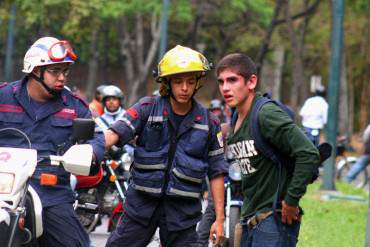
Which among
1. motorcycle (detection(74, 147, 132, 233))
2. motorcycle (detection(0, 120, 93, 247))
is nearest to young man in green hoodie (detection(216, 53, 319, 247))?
motorcycle (detection(0, 120, 93, 247))

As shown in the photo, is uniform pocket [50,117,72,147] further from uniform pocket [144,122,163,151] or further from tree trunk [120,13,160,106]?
tree trunk [120,13,160,106]

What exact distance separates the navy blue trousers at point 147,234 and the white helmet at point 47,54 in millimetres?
1148

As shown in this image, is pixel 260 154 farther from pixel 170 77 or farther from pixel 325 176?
pixel 325 176

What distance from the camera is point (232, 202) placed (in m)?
9.54

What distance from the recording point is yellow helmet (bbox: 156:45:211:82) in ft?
21.7

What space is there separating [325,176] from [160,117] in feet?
38.1

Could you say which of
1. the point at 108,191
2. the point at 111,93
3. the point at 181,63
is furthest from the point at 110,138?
the point at 111,93

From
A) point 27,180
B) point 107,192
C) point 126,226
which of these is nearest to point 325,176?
point 107,192

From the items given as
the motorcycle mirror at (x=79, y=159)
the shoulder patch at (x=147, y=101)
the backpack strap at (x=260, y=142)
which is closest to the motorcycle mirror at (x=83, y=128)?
A: the motorcycle mirror at (x=79, y=159)

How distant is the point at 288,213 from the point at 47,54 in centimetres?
182

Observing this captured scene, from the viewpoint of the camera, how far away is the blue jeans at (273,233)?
6191 millimetres

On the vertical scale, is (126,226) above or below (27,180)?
below

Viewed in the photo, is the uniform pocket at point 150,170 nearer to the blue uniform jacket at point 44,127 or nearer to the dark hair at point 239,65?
the blue uniform jacket at point 44,127

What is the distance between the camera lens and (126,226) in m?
6.78
